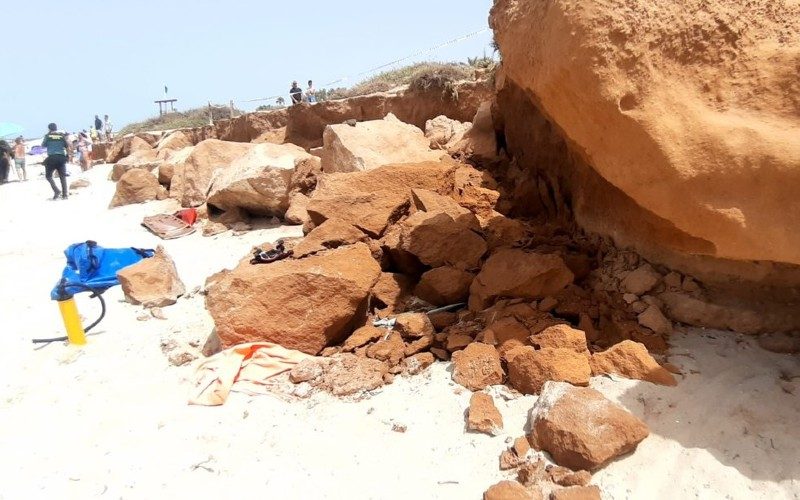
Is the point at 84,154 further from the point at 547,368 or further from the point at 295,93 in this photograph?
the point at 547,368

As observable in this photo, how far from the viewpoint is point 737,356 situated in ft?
8.28

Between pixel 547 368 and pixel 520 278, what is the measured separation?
0.69 m

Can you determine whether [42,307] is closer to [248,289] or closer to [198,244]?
[198,244]

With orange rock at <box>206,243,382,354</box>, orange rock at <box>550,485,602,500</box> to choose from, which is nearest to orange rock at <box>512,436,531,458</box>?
orange rock at <box>550,485,602,500</box>

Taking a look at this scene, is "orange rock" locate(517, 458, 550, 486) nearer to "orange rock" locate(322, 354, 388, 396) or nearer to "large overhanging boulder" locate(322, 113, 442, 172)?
"orange rock" locate(322, 354, 388, 396)

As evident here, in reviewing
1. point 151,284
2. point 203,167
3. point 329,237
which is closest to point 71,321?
point 151,284

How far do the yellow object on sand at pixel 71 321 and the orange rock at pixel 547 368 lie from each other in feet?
9.95

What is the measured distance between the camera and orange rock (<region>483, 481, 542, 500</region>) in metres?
1.96

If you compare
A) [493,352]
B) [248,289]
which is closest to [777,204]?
[493,352]

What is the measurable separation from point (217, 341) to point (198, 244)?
2.87 m

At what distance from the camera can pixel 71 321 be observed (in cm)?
369

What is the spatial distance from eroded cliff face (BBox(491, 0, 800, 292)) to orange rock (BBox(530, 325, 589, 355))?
69 centimetres

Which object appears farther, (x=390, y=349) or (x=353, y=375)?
(x=390, y=349)

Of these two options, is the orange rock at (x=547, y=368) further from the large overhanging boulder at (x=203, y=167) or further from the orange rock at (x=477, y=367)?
the large overhanging boulder at (x=203, y=167)
